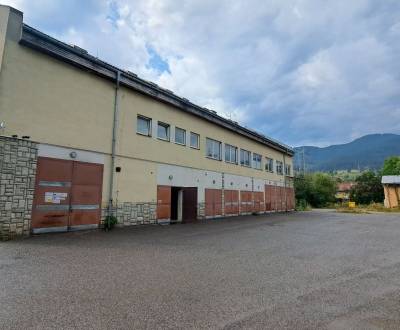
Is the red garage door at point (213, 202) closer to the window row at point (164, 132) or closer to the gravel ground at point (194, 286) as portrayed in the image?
the window row at point (164, 132)

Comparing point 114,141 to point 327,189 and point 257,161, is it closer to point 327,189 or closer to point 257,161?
point 257,161

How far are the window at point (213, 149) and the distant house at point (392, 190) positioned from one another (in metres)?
31.0

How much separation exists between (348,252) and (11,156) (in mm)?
11310

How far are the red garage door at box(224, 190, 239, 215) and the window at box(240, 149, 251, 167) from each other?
3.00m

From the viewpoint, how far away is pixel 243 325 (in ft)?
11.8

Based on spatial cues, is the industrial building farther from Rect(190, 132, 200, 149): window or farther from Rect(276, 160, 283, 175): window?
Rect(276, 160, 283, 175): window

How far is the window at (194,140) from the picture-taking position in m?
18.8

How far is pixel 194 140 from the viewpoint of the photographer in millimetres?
19062

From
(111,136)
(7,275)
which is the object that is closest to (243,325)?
(7,275)

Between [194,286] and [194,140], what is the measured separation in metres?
14.5

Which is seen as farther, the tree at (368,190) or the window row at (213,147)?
the tree at (368,190)

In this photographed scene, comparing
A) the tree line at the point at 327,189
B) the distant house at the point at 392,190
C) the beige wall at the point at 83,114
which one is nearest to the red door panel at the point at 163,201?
the beige wall at the point at 83,114

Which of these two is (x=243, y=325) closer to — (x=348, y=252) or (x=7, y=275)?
(x=7, y=275)

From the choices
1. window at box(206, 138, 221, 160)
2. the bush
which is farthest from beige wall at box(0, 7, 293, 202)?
window at box(206, 138, 221, 160)
